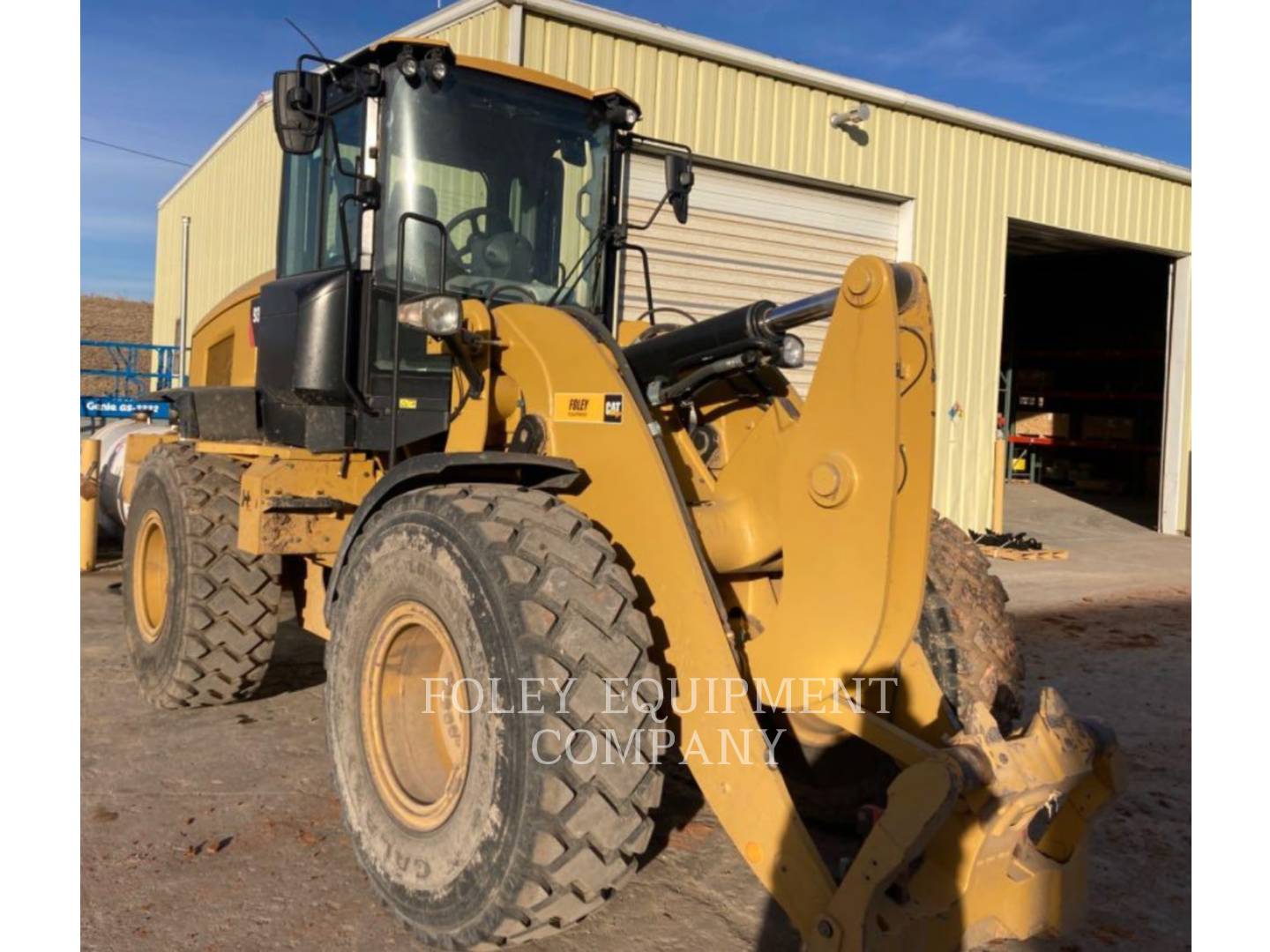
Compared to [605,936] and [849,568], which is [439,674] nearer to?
[605,936]

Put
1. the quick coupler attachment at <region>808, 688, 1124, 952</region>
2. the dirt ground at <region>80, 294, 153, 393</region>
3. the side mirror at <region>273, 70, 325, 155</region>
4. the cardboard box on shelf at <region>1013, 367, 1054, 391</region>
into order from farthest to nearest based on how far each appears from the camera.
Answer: the dirt ground at <region>80, 294, 153, 393</region>
the cardboard box on shelf at <region>1013, 367, 1054, 391</region>
the side mirror at <region>273, 70, 325, 155</region>
the quick coupler attachment at <region>808, 688, 1124, 952</region>

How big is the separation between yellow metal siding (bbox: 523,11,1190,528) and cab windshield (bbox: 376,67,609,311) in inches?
198

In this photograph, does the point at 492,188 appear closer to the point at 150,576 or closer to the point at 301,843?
the point at 301,843

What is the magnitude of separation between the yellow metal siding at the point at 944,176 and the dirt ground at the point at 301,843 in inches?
243

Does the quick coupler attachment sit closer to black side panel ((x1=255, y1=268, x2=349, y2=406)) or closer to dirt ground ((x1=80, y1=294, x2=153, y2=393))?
black side panel ((x1=255, y1=268, x2=349, y2=406))

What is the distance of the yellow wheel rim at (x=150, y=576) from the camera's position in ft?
20.2

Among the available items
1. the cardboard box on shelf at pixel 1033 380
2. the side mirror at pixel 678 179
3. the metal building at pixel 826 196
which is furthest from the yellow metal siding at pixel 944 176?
the cardboard box on shelf at pixel 1033 380

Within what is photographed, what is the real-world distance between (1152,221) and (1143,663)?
9.89 m

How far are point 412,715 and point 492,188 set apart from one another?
85.2 inches

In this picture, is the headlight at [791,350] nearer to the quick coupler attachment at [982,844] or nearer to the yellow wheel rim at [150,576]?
the quick coupler attachment at [982,844]

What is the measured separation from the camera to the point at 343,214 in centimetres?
454

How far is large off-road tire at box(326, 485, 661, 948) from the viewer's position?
9.68 feet

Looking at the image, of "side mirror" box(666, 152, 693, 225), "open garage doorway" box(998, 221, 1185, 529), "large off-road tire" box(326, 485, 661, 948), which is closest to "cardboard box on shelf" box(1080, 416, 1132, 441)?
"open garage doorway" box(998, 221, 1185, 529)

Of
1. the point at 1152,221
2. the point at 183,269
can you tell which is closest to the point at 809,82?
the point at 1152,221
